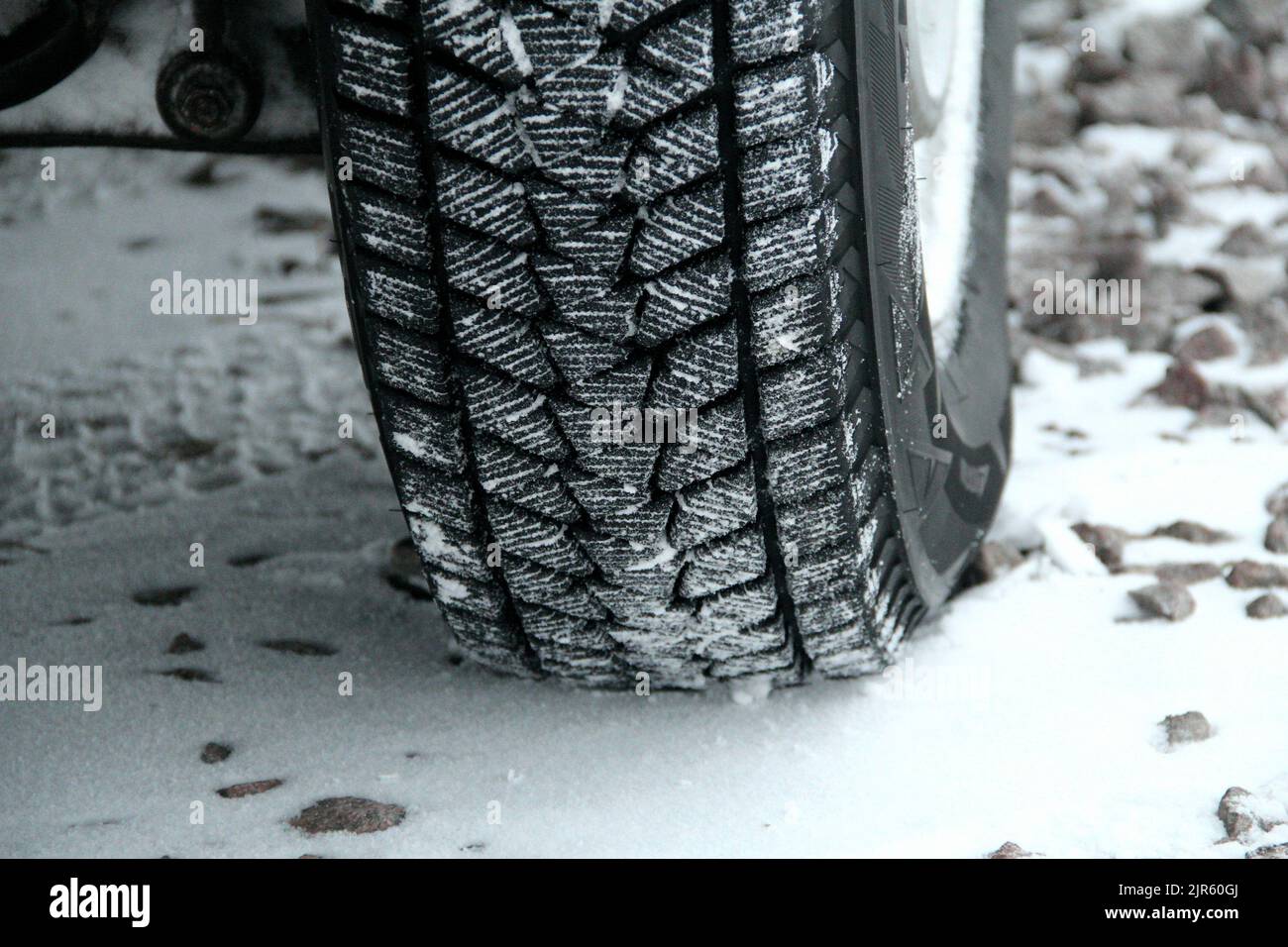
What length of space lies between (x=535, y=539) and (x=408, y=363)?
0.14 meters

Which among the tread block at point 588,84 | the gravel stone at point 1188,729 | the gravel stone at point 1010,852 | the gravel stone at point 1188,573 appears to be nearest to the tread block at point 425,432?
the tread block at point 588,84

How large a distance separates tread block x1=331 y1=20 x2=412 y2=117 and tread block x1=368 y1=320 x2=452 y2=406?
0.45ft

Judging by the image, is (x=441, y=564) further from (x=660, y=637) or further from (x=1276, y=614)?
(x=1276, y=614)

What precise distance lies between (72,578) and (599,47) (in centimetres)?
74

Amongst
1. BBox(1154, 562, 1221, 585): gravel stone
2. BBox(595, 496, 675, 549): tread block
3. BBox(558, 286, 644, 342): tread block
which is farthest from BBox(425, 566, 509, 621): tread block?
BBox(1154, 562, 1221, 585): gravel stone

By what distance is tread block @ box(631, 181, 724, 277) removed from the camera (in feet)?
2.48

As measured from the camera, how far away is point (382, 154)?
0.77m

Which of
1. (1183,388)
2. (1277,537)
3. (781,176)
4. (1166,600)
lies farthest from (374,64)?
(1183,388)

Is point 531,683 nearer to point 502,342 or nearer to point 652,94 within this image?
point 502,342

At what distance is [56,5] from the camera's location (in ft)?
2.77

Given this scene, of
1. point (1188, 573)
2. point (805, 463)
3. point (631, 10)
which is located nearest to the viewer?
point (631, 10)

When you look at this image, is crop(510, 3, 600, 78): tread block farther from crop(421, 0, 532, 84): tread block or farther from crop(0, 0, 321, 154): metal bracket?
crop(0, 0, 321, 154): metal bracket

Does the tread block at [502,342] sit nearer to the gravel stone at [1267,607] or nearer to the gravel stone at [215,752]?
the gravel stone at [215,752]

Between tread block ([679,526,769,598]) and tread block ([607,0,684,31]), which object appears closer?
tread block ([607,0,684,31])
